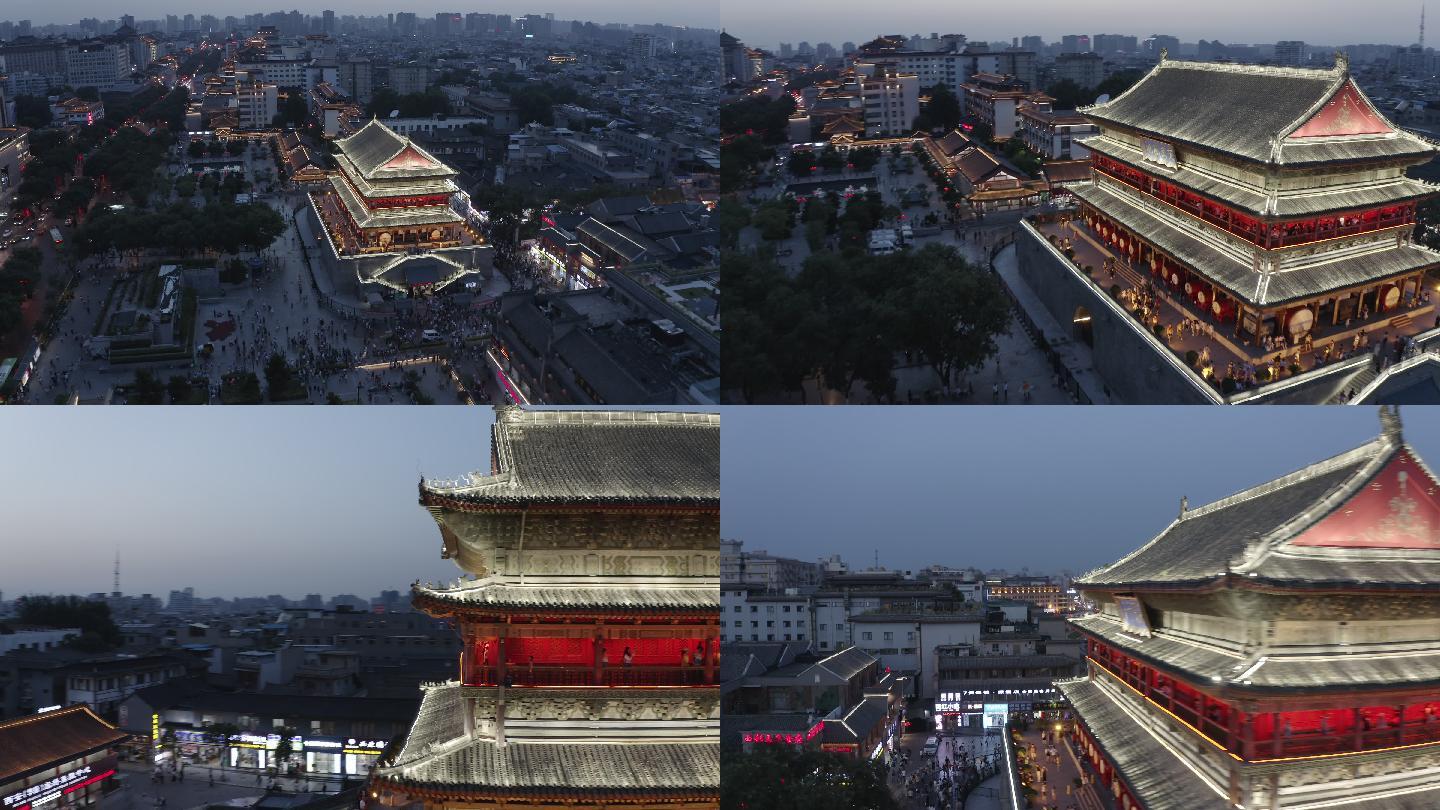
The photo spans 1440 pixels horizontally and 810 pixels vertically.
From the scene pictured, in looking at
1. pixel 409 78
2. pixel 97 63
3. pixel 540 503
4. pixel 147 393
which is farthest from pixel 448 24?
pixel 540 503

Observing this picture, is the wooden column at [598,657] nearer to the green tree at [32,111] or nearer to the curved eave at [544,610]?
the curved eave at [544,610]

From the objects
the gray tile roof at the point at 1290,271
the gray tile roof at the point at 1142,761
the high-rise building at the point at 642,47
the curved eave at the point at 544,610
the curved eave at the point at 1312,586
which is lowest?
the gray tile roof at the point at 1142,761

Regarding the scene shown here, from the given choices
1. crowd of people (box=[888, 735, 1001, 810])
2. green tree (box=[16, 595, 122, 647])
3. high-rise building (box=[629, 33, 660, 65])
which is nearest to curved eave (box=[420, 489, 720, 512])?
crowd of people (box=[888, 735, 1001, 810])

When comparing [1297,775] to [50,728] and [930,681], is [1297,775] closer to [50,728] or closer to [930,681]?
[930,681]

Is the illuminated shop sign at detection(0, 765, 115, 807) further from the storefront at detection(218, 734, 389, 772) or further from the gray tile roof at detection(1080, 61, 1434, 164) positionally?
the gray tile roof at detection(1080, 61, 1434, 164)

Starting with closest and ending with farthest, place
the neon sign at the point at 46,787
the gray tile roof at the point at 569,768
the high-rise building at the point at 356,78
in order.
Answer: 1. the gray tile roof at the point at 569,768
2. the neon sign at the point at 46,787
3. the high-rise building at the point at 356,78

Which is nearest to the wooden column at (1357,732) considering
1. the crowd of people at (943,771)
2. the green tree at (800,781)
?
the green tree at (800,781)

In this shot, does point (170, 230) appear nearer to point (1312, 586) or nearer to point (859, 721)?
point (859, 721)
